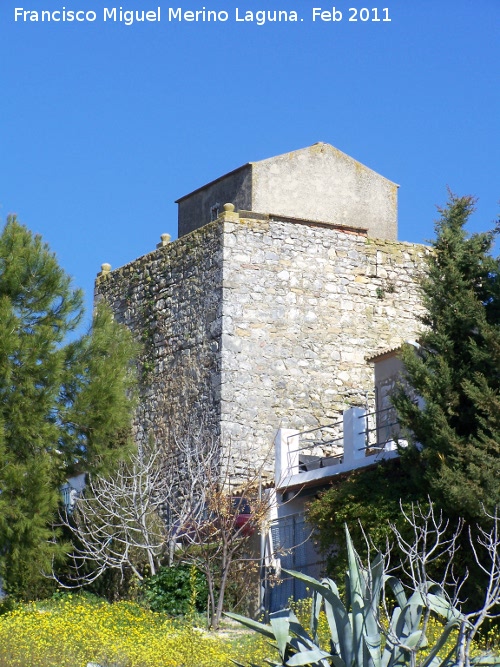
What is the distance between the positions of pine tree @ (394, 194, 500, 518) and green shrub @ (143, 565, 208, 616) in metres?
4.05

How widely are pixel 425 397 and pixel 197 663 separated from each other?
5.07 m

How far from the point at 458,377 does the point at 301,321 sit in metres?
6.83

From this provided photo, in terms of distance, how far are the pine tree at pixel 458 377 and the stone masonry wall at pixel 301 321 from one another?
5.12 m

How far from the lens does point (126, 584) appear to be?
19469mm

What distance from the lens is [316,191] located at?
947 inches

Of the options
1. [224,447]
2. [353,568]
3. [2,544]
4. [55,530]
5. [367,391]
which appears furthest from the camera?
[367,391]

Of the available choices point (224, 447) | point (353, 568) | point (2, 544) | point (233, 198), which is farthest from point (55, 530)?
point (353, 568)

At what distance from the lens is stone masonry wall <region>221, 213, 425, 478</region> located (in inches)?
835

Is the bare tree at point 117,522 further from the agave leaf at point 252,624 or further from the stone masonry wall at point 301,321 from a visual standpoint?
the agave leaf at point 252,624

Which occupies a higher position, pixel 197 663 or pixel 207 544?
pixel 207 544

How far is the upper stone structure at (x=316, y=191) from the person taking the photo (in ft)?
77.7

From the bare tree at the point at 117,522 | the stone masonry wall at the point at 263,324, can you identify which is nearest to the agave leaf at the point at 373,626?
the bare tree at the point at 117,522

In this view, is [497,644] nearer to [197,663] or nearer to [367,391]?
[197,663]

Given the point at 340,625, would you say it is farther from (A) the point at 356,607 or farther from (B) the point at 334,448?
(B) the point at 334,448
